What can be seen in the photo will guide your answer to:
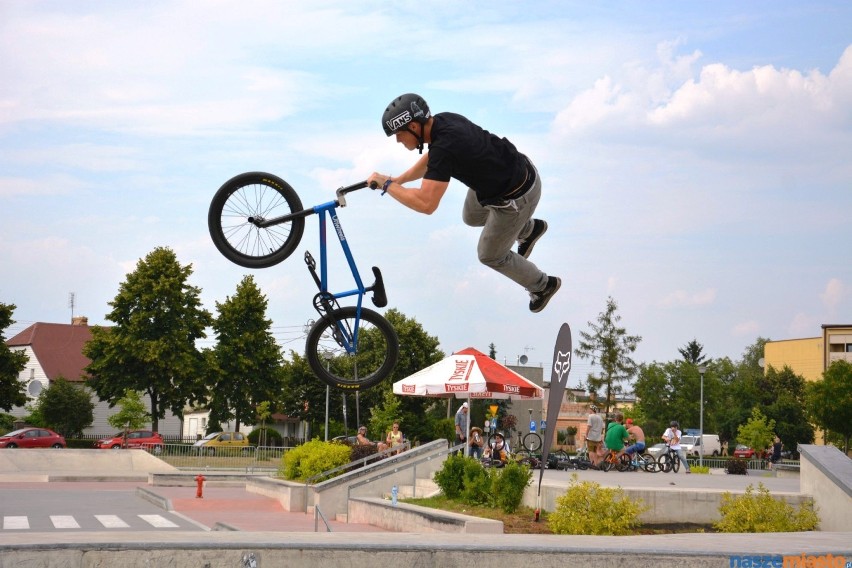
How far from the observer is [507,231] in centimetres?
783

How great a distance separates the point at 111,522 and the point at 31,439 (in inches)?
1276

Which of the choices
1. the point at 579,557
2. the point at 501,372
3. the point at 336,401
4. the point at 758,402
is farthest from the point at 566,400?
the point at 579,557

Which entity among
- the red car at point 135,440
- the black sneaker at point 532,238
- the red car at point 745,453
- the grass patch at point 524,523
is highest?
the black sneaker at point 532,238

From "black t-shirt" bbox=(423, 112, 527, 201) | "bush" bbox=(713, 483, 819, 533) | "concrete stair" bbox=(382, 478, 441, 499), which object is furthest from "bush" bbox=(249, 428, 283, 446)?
"black t-shirt" bbox=(423, 112, 527, 201)

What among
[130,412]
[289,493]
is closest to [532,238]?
[289,493]

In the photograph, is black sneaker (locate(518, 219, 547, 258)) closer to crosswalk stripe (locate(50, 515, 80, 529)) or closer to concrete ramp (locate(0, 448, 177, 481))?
crosswalk stripe (locate(50, 515, 80, 529))

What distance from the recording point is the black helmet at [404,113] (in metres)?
7.07

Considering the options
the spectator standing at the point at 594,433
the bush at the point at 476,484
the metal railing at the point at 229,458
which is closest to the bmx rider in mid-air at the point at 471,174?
Answer: the bush at the point at 476,484

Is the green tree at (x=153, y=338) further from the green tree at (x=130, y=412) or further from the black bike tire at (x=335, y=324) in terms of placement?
the black bike tire at (x=335, y=324)

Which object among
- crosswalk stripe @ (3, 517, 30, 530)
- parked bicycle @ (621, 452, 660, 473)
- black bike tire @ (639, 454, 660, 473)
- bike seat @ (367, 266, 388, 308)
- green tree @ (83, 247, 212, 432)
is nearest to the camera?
bike seat @ (367, 266, 388, 308)

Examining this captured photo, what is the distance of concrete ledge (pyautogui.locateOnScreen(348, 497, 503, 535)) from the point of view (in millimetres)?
14062

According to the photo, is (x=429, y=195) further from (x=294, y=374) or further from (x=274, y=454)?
(x=294, y=374)

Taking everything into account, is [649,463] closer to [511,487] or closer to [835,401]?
[511,487]

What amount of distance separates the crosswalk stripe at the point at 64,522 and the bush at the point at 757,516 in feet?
42.7
